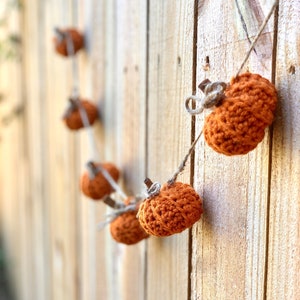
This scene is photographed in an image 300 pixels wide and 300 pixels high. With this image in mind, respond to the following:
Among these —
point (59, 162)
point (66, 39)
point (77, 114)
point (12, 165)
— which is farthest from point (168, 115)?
point (12, 165)

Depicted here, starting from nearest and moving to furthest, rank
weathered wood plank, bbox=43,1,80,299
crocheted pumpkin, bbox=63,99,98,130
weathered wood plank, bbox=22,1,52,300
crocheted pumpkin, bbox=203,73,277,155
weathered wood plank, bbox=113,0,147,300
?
crocheted pumpkin, bbox=203,73,277,155, weathered wood plank, bbox=113,0,147,300, crocheted pumpkin, bbox=63,99,98,130, weathered wood plank, bbox=43,1,80,299, weathered wood plank, bbox=22,1,52,300

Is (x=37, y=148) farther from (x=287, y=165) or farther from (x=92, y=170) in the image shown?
(x=287, y=165)

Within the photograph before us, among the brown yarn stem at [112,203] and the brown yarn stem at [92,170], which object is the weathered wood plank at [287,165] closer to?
the brown yarn stem at [112,203]

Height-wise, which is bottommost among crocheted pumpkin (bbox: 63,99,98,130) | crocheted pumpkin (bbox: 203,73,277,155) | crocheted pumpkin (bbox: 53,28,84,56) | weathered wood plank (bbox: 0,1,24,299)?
weathered wood plank (bbox: 0,1,24,299)

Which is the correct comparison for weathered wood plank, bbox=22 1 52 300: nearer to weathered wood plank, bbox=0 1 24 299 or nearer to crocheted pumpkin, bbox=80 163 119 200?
weathered wood plank, bbox=0 1 24 299

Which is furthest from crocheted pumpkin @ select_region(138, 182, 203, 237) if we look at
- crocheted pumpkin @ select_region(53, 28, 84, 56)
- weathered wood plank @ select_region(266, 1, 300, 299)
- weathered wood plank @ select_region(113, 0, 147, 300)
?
crocheted pumpkin @ select_region(53, 28, 84, 56)

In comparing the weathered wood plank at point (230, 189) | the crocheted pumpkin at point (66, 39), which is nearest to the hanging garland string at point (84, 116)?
the crocheted pumpkin at point (66, 39)

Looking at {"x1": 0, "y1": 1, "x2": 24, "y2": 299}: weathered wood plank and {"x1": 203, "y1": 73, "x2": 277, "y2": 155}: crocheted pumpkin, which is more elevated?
{"x1": 203, "y1": 73, "x2": 277, "y2": 155}: crocheted pumpkin
